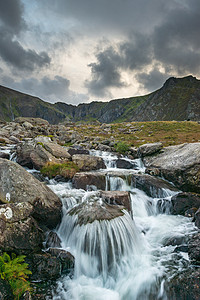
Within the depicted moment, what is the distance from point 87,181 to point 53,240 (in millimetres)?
7204

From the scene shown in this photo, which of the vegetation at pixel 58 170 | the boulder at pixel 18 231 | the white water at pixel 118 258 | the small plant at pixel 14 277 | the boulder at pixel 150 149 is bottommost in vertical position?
the white water at pixel 118 258

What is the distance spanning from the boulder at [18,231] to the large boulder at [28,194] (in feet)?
2.80

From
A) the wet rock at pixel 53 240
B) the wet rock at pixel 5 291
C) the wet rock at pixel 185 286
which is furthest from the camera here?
the wet rock at pixel 53 240

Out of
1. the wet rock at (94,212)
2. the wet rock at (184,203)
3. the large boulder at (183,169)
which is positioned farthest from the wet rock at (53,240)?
the large boulder at (183,169)

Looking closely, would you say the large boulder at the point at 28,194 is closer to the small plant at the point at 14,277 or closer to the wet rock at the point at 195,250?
the small plant at the point at 14,277

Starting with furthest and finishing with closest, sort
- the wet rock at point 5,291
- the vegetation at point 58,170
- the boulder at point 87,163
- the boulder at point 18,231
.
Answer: the boulder at point 87,163 < the vegetation at point 58,170 < the boulder at point 18,231 < the wet rock at point 5,291

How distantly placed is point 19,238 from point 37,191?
2.82 m

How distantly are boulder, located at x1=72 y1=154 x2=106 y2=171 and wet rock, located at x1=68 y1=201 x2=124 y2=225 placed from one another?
9.20m

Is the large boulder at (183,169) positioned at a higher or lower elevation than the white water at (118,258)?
higher

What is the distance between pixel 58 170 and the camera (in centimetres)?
1717

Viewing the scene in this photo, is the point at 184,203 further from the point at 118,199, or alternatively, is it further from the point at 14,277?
the point at 14,277

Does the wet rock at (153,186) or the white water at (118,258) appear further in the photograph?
the wet rock at (153,186)

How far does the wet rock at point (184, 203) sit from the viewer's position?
12.6m

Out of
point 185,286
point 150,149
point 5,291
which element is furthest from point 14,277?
point 150,149
